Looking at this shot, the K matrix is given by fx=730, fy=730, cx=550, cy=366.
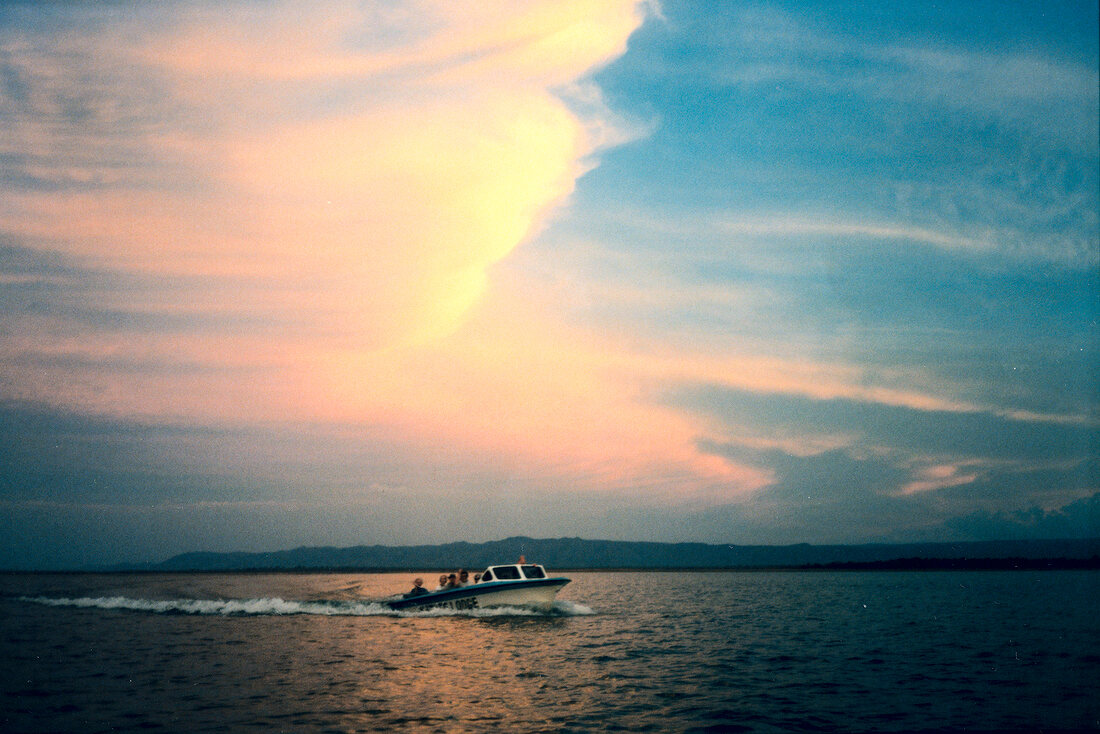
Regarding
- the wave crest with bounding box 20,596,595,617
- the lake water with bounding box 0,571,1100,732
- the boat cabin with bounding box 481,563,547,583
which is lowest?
the wave crest with bounding box 20,596,595,617

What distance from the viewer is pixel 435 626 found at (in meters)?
40.5

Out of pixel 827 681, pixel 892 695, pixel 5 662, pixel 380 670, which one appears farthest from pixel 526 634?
pixel 5 662

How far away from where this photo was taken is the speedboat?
42594 mm

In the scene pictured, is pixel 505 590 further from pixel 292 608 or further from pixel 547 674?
pixel 292 608

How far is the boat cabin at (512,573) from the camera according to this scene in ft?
144

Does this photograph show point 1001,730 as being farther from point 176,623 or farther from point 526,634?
point 176,623

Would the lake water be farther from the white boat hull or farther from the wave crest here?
the white boat hull

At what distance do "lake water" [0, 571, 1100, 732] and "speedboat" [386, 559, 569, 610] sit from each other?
77cm

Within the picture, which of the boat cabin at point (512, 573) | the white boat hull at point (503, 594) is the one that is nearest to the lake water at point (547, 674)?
the white boat hull at point (503, 594)

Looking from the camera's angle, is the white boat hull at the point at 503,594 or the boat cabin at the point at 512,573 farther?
the boat cabin at the point at 512,573

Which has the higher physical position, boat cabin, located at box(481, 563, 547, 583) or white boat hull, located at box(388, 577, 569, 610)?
boat cabin, located at box(481, 563, 547, 583)

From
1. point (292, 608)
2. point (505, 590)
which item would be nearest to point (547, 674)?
point (505, 590)

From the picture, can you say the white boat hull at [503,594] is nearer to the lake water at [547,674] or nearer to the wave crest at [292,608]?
the wave crest at [292,608]

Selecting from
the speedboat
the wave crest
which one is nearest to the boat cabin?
the speedboat
